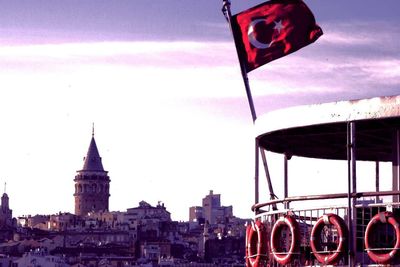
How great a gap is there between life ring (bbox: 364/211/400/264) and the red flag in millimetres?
4442

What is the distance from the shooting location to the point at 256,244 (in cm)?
2514

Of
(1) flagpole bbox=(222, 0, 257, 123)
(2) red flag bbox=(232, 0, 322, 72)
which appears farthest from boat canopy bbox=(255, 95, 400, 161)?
(2) red flag bbox=(232, 0, 322, 72)

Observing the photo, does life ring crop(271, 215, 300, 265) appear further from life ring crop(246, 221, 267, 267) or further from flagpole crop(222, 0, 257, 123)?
flagpole crop(222, 0, 257, 123)

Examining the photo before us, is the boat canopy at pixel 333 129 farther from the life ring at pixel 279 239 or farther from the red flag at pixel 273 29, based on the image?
the red flag at pixel 273 29

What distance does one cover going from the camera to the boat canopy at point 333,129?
22.4 metres

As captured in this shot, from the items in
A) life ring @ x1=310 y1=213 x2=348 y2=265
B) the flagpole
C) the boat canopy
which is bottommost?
life ring @ x1=310 y1=213 x2=348 y2=265

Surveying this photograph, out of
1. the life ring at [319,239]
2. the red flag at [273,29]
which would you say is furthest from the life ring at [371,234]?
the red flag at [273,29]

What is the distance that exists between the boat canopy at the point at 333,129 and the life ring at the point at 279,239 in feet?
4.26

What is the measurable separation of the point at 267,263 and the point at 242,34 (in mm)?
4035

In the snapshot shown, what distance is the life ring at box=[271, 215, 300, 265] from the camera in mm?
23531

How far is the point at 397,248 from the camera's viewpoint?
72.5 feet

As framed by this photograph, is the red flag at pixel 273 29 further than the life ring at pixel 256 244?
Yes

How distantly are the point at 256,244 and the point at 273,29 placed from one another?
11.4ft

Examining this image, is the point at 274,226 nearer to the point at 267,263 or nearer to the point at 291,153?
the point at 267,263
